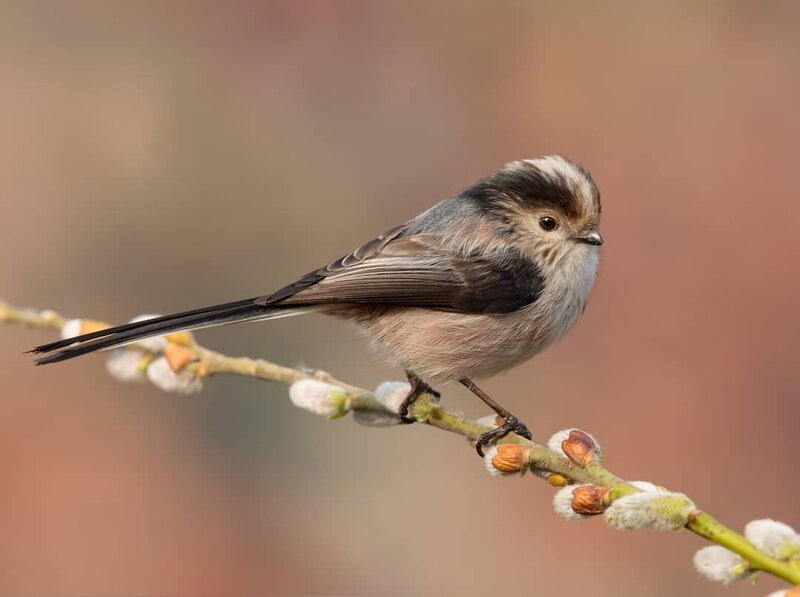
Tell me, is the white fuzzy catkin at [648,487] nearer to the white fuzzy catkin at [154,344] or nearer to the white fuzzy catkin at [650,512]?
A: the white fuzzy catkin at [650,512]

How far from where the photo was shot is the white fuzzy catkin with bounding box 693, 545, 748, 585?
1191 millimetres

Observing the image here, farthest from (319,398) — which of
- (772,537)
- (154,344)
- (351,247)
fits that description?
(351,247)

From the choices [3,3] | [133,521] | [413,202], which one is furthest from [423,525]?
[3,3]

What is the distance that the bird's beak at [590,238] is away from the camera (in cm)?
259

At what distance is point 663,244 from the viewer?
4.68 metres

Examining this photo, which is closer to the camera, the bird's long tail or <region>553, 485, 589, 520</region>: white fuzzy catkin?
<region>553, 485, 589, 520</region>: white fuzzy catkin

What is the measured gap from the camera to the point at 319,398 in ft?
5.91

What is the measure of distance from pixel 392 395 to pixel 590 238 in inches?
37.8

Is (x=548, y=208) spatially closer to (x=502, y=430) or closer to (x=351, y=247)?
(x=502, y=430)

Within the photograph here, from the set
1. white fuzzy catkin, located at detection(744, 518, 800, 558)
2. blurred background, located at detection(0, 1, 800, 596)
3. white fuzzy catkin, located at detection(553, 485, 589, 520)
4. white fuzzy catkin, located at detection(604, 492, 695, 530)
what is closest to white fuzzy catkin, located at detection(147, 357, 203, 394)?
white fuzzy catkin, located at detection(553, 485, 589, 520)

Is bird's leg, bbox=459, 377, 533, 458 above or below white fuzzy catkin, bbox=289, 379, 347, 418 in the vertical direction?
below

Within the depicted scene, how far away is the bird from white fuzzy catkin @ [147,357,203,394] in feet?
1.49

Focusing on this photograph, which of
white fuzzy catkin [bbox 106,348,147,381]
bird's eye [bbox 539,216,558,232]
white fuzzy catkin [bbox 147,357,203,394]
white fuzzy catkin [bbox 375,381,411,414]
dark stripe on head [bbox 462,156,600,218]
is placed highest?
dark stripe on head [bbox 462,156,600,218]

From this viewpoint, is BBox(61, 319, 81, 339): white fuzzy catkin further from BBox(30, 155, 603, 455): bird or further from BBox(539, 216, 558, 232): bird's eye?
BBox(539, 216, 558, 232): bird's eye
